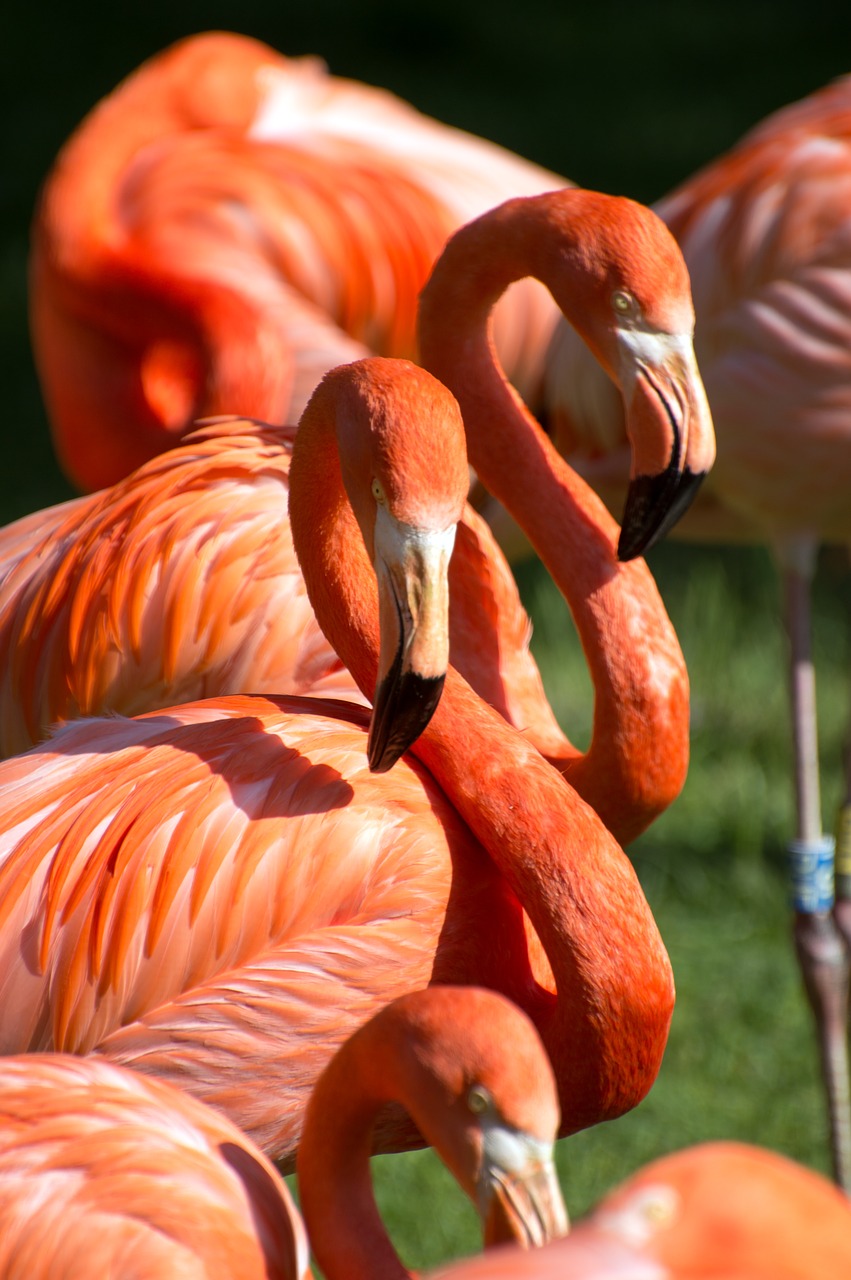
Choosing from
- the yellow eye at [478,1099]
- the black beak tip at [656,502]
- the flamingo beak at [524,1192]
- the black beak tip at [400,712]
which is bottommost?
the flamingo beak at [524,1192]

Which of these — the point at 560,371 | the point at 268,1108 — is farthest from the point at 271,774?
the point at 560,371

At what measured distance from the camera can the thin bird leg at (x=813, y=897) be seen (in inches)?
117

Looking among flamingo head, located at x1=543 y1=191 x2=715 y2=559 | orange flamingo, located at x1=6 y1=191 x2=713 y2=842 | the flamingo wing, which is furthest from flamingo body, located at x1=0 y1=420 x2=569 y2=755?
the flamingo wing

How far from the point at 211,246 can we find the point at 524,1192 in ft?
8.78

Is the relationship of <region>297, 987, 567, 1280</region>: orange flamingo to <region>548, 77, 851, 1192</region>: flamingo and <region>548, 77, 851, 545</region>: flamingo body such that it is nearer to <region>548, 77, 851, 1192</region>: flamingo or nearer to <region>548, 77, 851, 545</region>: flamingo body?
<region>548, 77, 851, 1192</region>: flamingo

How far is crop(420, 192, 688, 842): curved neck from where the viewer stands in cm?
210

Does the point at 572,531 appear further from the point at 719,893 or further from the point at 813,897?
the point at 719,893

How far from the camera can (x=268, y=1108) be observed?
1.90 meters

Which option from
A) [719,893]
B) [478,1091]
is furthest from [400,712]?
[719,893]

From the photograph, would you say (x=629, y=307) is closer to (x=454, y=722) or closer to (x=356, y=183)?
(x=454, y=722)

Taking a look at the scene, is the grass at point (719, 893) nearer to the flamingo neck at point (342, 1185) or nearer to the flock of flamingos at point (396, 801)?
the flock of flamingos at point (396, 801)

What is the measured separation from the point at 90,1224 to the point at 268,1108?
0.47 meters

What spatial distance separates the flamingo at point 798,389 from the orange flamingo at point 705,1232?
180cm

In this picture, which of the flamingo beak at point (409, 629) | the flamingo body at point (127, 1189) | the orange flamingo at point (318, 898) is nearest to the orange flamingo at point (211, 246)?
the orange flamingo at point (318, 898)
